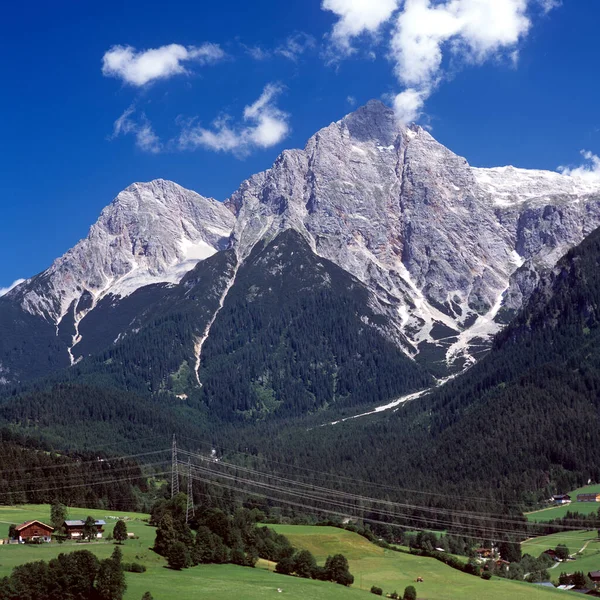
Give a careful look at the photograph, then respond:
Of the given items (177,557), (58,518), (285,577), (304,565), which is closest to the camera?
(177,557)

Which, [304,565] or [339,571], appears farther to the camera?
[304,565]

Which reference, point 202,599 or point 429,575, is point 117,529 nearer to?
point 202,599

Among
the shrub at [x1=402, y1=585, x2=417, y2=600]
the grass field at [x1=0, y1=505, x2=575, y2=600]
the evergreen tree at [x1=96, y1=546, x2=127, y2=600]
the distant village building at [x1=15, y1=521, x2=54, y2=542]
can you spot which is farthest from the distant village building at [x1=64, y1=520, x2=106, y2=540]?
the shrub at [x1=402, y1=585, x2=417, y2=600]

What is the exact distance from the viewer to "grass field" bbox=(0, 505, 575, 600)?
4845 inches

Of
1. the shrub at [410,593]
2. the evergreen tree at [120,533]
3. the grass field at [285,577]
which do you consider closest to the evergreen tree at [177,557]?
the grass field at [285,577]

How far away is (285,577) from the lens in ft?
472

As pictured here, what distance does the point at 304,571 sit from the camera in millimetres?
149250

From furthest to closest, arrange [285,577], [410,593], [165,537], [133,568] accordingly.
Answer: [165,537] → [285,577] → [410,593] → [133,568]

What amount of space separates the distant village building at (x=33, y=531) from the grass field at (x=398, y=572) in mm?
46428

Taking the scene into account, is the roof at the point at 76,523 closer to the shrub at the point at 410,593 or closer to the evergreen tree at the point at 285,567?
the evergreen tree at the point at 285,567

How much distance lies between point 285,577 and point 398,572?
27554 millimetres

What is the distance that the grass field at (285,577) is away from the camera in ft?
404

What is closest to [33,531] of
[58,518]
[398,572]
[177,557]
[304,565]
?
[58,518]

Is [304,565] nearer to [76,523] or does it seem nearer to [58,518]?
[76,523]
